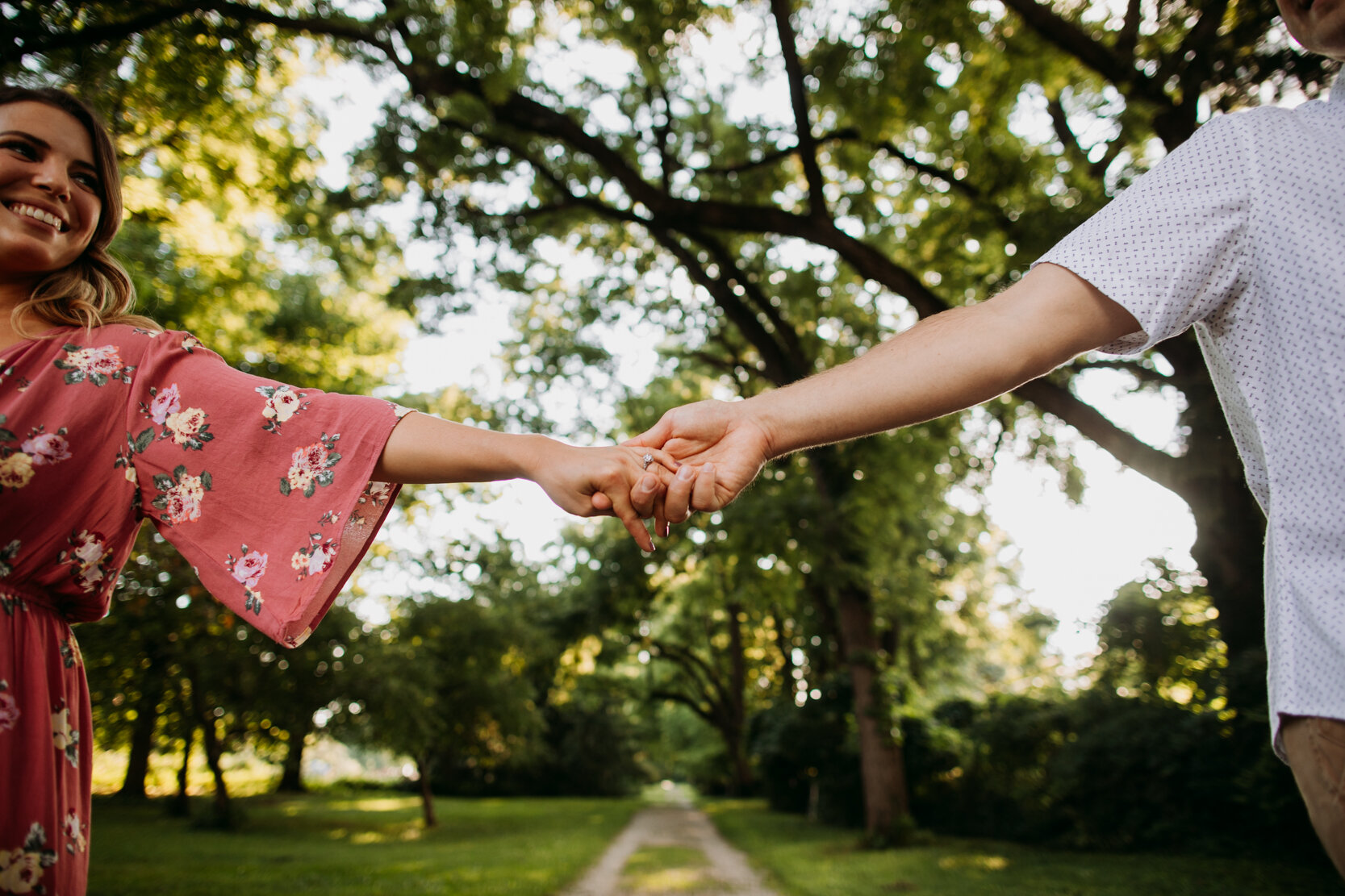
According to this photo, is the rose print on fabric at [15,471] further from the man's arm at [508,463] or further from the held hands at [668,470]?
the held hands at [668,470]

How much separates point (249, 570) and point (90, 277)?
0.90 metres

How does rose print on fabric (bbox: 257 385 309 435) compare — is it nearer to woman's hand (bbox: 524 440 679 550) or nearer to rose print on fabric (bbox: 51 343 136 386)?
rose print on fabric (bbox: 51 343 136 386)

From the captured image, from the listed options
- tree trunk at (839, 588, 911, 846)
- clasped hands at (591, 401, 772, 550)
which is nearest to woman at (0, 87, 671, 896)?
clasped hands at (591, 401, 772, 550)

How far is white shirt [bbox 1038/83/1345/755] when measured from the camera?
1.14m

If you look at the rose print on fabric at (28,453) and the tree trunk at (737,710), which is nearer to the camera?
the rose print on fabric at (28,453)

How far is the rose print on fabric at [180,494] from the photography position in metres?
1.58

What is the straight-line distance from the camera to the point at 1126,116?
709cm

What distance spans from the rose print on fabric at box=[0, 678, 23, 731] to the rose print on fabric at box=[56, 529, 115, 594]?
22 centimetres

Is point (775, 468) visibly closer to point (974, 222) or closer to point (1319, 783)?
point (974, 222)

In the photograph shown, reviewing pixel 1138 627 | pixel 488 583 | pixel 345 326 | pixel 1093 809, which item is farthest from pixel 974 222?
pixel 488 583

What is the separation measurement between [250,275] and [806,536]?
11.2 meters

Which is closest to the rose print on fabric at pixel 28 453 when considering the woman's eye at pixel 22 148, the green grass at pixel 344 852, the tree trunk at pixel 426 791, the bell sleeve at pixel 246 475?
the bell sleeve at pixel 246 475

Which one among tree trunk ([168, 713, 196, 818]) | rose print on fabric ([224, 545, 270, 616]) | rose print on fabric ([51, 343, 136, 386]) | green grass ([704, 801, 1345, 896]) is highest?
rose print on fabric ([51, 343, 136, 386])

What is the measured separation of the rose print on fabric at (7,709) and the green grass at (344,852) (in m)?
8.43
